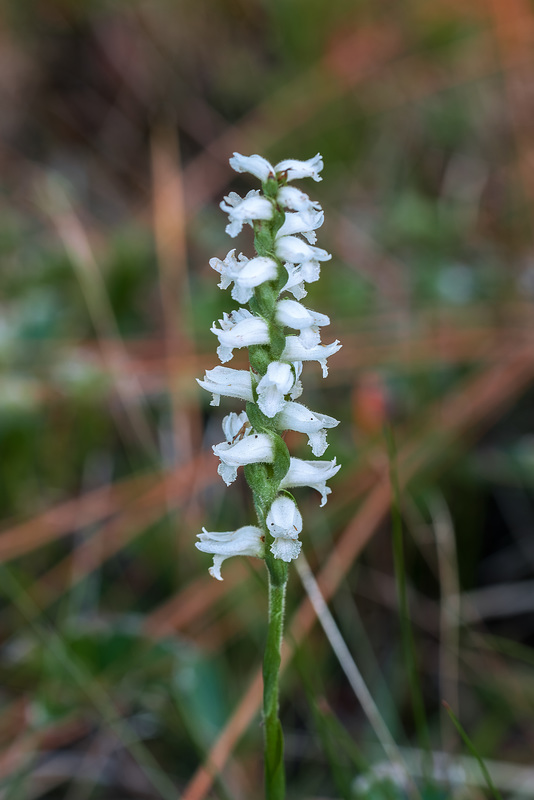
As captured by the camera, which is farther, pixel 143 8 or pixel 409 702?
pixel 143 8

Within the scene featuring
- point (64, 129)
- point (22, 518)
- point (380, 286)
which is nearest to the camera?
point (22, 518)

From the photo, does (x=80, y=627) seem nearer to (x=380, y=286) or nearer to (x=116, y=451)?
(x=116, y=451)

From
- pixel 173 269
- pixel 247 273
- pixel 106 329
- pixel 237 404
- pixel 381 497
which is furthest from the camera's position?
pixel 173 269

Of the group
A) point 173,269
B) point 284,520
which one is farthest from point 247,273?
point 173,269

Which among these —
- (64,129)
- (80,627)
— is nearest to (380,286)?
(80,627)

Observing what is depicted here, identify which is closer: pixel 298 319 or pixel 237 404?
pixel 298 319

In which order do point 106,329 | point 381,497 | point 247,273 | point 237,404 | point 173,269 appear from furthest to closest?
point 173,269, point 106,329, point 237,404, point 381,497, point 247,273

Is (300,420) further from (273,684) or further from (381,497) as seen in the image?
(381,497)

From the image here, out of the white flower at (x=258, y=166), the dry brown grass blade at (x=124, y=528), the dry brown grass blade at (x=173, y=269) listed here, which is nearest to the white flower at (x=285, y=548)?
the white flower at (x=258, y=166)
